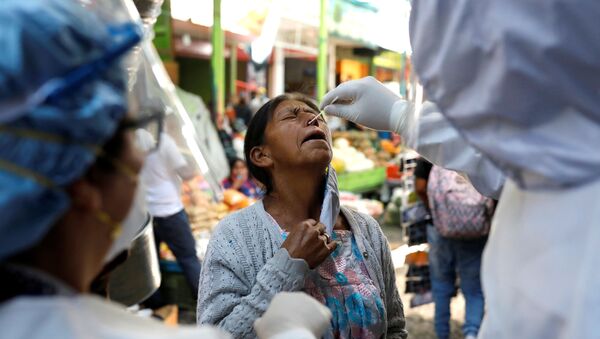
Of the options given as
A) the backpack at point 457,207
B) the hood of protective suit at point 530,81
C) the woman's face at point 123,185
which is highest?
the hood of protective suit at point 530,81

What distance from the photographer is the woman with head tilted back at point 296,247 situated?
1522 millimetres

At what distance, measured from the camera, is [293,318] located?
1.15 metres

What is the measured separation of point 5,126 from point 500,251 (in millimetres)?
870

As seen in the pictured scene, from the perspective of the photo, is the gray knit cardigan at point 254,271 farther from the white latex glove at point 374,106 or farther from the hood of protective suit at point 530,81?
the hood of protective suit at point 530,81

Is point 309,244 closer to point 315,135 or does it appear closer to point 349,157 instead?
point 315,135

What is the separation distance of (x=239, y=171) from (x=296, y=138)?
4.28 m

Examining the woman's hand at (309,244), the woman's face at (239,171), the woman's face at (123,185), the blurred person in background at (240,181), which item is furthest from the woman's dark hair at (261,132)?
the woman's face at (239,171)

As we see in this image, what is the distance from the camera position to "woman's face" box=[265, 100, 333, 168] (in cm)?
179

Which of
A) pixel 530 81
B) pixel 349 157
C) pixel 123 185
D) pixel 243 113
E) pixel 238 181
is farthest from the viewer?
pixel 243 113

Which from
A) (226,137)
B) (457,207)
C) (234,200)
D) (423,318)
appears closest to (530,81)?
(457,207)

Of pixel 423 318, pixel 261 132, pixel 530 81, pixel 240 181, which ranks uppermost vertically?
pixel 530 81

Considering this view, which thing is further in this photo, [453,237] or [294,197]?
[453,237]

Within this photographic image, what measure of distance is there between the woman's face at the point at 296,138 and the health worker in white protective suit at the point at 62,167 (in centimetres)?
92

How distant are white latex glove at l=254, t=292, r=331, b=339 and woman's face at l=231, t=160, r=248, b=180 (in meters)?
4.84
